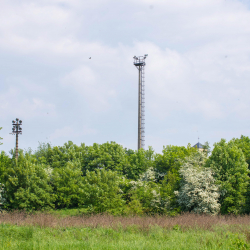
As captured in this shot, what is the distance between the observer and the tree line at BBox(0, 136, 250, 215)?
31.5 meters

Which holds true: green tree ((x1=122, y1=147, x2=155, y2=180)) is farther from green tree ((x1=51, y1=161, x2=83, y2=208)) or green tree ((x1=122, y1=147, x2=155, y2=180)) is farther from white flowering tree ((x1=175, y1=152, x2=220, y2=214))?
white flowering tree ((x1=175, y1=152, x2=220, y2=214))

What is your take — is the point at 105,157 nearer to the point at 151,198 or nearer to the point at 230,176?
the point at 151,198

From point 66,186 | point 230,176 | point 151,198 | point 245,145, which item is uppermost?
point 245,145

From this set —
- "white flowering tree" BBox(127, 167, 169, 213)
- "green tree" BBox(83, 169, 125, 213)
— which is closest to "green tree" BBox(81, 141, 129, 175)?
"white flowering tree" BBox(127, 167, 169, 213)

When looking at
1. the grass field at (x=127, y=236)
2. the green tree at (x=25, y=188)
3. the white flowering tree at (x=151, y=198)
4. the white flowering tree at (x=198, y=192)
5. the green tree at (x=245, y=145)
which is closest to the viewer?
the grass field at (x=127, y=236)

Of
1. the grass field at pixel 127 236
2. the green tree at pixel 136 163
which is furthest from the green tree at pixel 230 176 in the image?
the green tree at pixel 136 163

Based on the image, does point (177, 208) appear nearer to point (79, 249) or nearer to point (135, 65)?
point (79, 249)

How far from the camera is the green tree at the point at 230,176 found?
31.1 m

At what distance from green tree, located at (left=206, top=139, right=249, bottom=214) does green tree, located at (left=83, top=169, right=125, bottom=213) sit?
34.8 ft

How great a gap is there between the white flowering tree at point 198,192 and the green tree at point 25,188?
18.4m

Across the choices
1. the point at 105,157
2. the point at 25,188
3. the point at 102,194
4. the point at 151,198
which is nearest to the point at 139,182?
the point at 151,198

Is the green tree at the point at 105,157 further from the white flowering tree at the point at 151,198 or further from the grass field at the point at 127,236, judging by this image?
the grass field at the point at 127,236

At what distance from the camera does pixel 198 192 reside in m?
31.4

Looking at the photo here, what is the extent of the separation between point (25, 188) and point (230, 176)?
25798 mm
